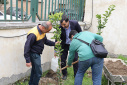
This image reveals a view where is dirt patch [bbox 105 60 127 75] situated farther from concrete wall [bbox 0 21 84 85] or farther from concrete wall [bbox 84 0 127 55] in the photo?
concrete wall [bbox 0 21 84 85]

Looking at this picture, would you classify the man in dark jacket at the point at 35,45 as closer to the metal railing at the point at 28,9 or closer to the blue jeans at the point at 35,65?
the blue jeans at the point at 35,65

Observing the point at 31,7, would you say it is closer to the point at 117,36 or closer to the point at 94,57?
the point at 94,57

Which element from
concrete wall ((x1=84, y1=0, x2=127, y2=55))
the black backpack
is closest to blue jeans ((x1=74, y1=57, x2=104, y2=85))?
the black backpack

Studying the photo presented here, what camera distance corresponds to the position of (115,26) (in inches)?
263

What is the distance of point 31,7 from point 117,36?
389cm

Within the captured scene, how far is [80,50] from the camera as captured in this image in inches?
133

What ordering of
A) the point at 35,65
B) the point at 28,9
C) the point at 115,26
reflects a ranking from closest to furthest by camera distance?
the point at 35,65, the point at 28,9, the point at 115,26

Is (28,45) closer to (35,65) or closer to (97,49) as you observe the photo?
(35,65)

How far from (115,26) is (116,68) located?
252cm

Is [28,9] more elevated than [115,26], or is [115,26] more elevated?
[28,9]

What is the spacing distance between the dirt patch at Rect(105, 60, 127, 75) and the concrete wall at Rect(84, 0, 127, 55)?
171 cm

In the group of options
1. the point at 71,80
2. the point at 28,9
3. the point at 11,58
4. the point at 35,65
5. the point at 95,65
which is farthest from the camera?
the point at 71,80

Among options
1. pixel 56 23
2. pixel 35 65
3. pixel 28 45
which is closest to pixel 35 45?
pixel 28 45

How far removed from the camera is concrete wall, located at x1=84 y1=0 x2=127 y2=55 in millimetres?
6527
